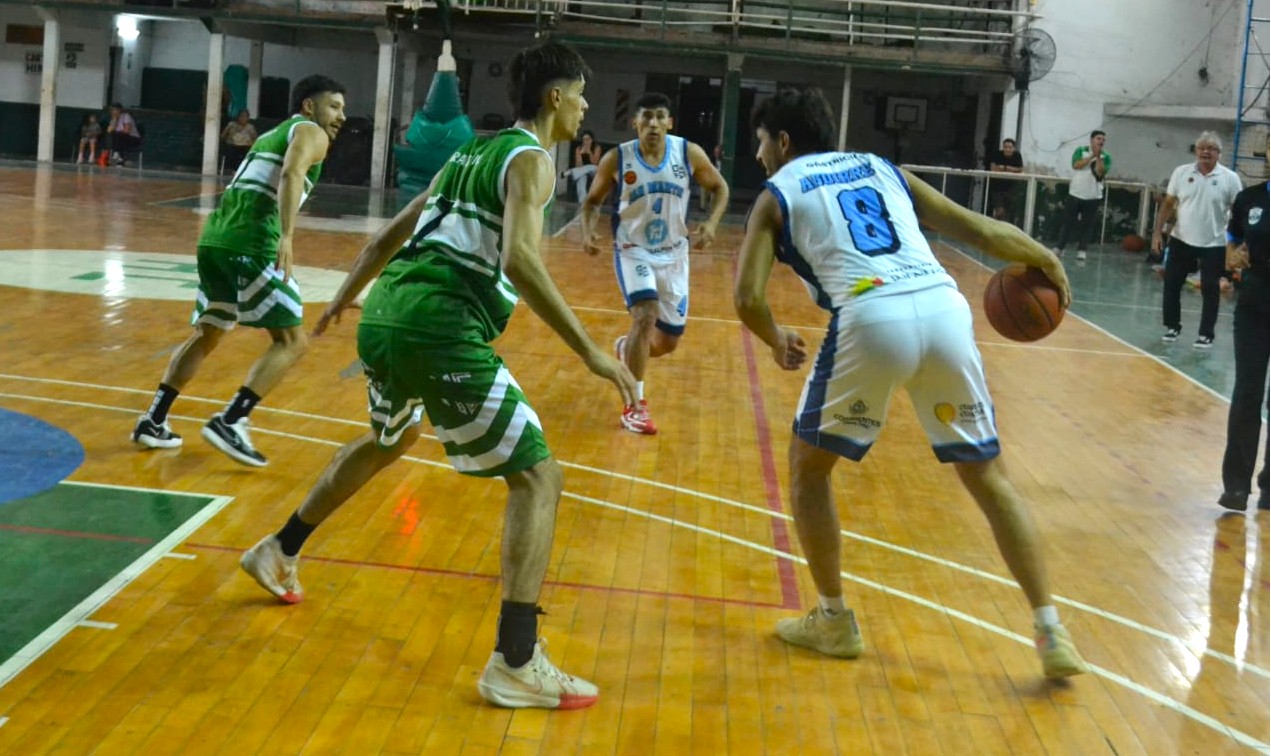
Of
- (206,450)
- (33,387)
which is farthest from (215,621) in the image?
(33,387)

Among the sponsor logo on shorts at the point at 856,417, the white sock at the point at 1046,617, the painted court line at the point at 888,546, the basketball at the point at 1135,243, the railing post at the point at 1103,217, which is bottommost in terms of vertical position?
the painted court line at the point at 888,546

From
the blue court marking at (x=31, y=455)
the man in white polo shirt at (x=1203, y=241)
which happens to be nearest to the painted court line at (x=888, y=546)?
the blue court marking at (x=31, y=455)

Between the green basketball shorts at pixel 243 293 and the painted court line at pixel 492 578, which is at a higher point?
the green basketball shorts at pixel 243 293

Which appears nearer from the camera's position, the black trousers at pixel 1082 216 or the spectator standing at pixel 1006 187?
the black trousers at pixel 1082 216

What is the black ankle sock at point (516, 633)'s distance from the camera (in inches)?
155

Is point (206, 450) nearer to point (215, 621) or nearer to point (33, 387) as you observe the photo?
point (33, 387)

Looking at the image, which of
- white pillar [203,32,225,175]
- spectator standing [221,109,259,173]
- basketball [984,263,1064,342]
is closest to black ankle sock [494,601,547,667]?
basketball [984,263,1064,342]

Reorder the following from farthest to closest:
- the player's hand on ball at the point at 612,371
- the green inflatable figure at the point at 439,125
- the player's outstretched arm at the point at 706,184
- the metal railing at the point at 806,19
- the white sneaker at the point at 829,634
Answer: the metal railing at the point at 806,19 → the green inflatable figure at the point at 439,125 → the player's outstretched arm at the point at 706,184 → the white sneaker at the point at 829,634 → the player's hand on ball at the point at 612,371

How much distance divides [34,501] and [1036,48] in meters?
22.7

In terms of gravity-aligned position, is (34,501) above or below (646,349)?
below

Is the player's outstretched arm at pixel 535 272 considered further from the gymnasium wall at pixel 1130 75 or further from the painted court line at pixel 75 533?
the gymnasium wall at pixel 1130 75

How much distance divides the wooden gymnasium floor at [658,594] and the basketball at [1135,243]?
14.4 meters

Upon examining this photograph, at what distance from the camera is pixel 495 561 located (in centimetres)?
531

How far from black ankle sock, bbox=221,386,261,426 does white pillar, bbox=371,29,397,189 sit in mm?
21542
